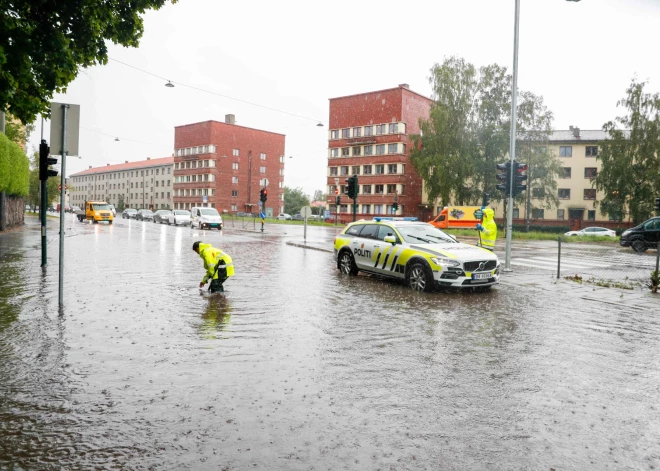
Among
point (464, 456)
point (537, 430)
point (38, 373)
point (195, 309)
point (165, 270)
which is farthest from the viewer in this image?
point (165, 270)

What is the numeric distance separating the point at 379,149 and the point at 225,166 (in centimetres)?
3766

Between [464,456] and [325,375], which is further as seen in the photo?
[325,375]

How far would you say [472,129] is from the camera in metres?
51.9

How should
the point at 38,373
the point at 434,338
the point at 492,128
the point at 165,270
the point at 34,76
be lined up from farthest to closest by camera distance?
the point at 492,128 → the point at 165,270 → the point at 34,76 → the point at 434,338 → the point at 38,373

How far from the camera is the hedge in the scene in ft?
89.4

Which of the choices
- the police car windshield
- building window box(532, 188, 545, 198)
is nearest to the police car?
the police car windshield

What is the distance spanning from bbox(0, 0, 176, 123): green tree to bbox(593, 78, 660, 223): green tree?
46.9 metres

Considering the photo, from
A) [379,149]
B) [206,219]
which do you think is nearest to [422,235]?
[206,219]

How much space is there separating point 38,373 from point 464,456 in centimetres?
414

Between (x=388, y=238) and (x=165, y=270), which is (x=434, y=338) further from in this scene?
(x=165, y=270)

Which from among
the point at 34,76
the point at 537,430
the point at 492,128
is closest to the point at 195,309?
the point at 537,430

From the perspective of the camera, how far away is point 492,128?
5019 centimetres

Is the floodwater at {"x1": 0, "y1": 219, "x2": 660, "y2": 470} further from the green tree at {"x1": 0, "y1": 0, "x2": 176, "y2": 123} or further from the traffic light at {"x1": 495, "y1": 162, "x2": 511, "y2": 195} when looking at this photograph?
the traffic light at {"x1": 495, "y1": 162, "x2": 511, "y2": 195}

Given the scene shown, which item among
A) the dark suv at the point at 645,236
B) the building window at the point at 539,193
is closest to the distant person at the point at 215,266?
the dark suv at the point at 645,236
